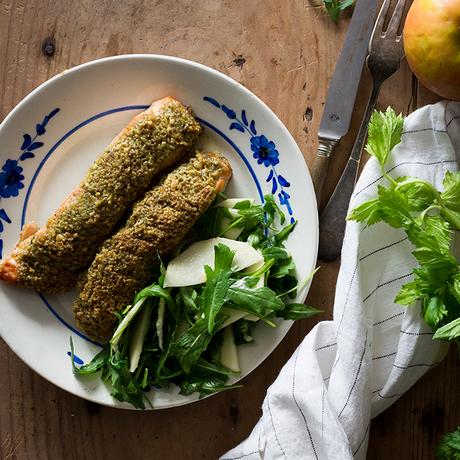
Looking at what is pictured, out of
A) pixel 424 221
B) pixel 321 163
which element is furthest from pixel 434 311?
pixel 321 163

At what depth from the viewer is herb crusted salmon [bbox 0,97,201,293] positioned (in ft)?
5.62

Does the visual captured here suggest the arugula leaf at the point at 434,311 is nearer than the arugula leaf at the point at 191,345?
Yes

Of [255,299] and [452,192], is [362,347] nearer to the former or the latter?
[255,299]

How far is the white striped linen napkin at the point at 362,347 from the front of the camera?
1646 mm

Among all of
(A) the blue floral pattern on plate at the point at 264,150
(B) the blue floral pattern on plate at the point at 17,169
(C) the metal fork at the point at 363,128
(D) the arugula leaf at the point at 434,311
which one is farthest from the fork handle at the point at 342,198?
(B) the blue floral pattern on plate at the point at 17,169

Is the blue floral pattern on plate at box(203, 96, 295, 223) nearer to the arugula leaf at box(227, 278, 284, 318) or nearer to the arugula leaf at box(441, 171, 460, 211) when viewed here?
the arugula leaf at box(227, 278, 284, 318)

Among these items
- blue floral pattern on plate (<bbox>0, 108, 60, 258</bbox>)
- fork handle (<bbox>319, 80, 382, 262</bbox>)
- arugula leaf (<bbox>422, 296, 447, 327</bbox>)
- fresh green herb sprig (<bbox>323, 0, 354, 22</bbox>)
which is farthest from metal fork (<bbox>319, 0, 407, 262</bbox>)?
blue floral pattern on plate (<bbox>0, 108, 60, 258</bbox>)

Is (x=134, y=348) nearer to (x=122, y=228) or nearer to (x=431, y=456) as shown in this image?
(x=122, y=228)

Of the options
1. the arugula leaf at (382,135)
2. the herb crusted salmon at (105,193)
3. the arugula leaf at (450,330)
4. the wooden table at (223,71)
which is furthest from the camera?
the wooden table at (223,71)

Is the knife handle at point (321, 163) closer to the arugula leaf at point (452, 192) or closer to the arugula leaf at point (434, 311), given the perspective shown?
the arugula leaf at point (452, 192)

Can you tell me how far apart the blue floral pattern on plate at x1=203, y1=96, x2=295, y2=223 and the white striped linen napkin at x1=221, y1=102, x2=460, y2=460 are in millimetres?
193

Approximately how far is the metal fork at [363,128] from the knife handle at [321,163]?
44 mm

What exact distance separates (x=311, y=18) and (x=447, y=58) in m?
0.41

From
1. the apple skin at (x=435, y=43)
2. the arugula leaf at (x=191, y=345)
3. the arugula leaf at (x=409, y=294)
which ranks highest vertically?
the apple skin at (x=435, y=43)
